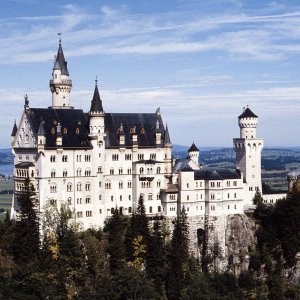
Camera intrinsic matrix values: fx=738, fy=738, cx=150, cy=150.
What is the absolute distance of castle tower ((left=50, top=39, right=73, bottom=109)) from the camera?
10544 centimetres

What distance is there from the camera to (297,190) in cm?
10731

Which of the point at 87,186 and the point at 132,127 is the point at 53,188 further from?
the point at 132,127

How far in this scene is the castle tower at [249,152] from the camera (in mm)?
109875

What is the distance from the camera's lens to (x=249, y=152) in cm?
11025

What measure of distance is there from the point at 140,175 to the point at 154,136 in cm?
681

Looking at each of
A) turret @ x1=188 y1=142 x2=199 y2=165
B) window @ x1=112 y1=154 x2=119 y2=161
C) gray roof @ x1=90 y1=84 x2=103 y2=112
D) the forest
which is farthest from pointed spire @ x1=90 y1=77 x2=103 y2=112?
turret @ x1=188 y1=142 x2=199 y2=165

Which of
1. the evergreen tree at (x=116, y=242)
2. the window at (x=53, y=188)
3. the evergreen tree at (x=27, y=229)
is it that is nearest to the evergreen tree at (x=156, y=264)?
the evergreen tree at (x=116, y=242)

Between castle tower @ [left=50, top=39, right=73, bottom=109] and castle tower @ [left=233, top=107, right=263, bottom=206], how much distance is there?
2623 cm

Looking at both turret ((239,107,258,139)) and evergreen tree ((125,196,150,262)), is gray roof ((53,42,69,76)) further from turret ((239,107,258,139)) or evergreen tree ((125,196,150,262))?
turret ((239,107,258,139))

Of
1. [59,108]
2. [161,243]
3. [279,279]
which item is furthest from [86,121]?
[279,279]

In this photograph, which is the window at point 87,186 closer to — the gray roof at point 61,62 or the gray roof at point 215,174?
the gray roof at point 215,174

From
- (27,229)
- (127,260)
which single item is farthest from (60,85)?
(127,260)

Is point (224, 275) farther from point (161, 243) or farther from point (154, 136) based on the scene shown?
point (154, 136)

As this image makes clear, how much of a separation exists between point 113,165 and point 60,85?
1411 cm
